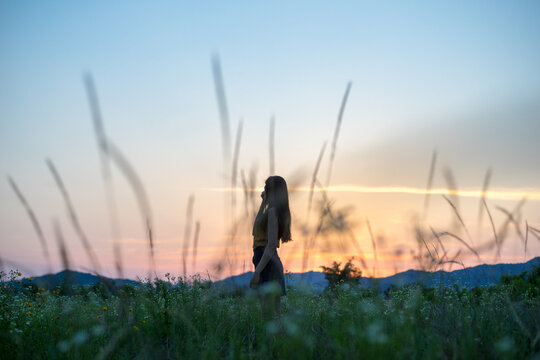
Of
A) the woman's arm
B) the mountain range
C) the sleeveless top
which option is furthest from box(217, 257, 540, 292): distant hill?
the sleeveless top

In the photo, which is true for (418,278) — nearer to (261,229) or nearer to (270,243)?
(270,243)

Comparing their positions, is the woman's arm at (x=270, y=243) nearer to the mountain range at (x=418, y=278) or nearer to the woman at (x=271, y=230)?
the woman at (x=271, y=230)

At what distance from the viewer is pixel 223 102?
3.38m

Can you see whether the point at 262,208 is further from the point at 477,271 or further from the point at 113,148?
the point at 113,148

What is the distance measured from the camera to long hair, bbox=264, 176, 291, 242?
5343mm

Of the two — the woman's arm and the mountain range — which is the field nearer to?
the mountain range

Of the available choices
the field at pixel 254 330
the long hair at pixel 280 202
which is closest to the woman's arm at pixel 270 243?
the long hair at pixel 280 202

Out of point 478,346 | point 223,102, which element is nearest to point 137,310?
point 223,102

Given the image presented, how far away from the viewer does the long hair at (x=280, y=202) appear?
534 centimetres

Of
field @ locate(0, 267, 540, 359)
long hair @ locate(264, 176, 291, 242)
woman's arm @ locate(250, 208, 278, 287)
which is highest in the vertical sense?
long hair @ locate(264, 176, 291, 242)

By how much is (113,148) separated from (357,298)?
3675 millimetres

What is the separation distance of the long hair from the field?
0.90 meters

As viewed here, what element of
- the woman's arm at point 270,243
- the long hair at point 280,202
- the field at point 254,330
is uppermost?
the long hair at point 280,202

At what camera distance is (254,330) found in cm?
384
